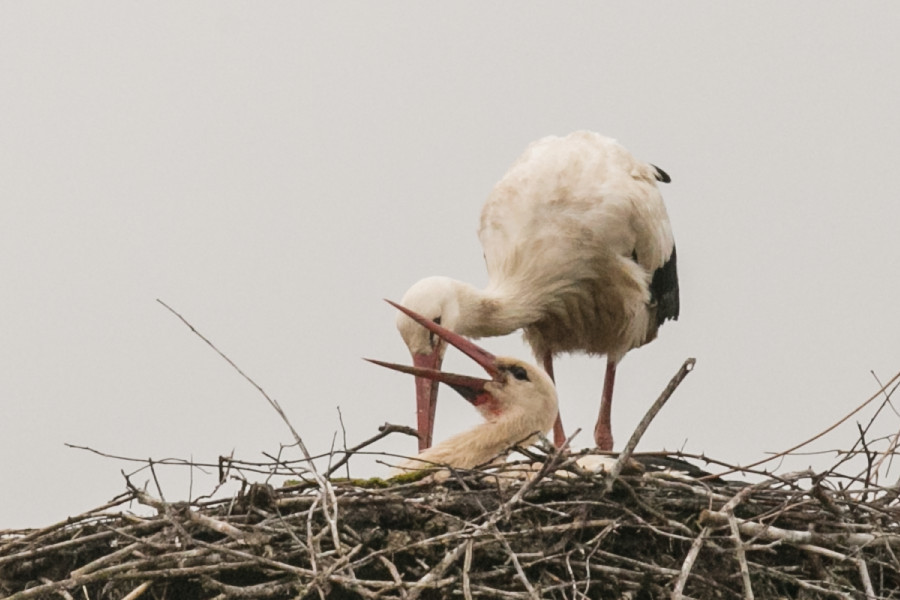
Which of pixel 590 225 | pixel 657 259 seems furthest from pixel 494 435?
pixel 657 259

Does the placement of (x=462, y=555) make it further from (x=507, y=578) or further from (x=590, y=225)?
(x=590, y=225)

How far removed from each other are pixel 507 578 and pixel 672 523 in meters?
0.42

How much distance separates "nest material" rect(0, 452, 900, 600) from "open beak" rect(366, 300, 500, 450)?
35.8 inches

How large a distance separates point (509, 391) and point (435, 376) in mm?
233

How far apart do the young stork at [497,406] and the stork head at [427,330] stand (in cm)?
74

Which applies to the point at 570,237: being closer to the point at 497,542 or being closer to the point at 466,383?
the point at 466,383

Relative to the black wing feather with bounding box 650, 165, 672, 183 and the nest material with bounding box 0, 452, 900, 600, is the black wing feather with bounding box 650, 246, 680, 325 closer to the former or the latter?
the black wing feather with bounding box 650, 165, 672, 183

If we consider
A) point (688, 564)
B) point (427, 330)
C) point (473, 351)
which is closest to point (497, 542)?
point (688, 564)

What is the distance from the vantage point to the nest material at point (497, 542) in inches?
144

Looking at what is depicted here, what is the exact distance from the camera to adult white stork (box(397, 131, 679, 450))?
6.57 m

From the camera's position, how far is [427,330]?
5.98m

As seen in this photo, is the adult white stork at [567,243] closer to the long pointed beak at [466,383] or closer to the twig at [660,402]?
the long pointed beak at [466,383]

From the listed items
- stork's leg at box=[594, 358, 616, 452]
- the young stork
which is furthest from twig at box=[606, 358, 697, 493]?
stork's leg at box=[594, 358, 616, 452]

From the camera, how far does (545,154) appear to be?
267 inches
